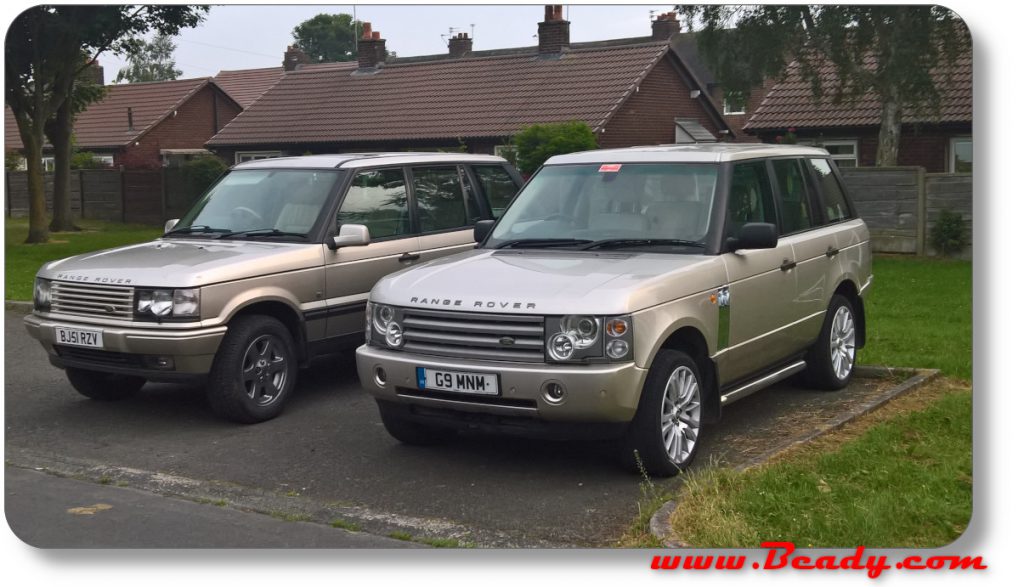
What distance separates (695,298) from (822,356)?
7.69 ft

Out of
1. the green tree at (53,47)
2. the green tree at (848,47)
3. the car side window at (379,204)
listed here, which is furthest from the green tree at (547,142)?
the car side window at (379,204)

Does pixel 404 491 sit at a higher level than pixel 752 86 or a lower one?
lower

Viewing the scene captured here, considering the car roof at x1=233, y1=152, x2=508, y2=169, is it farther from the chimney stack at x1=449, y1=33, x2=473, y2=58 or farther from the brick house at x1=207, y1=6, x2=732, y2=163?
the chimney stack at x1=449, y1=33, x2=473, y2=58

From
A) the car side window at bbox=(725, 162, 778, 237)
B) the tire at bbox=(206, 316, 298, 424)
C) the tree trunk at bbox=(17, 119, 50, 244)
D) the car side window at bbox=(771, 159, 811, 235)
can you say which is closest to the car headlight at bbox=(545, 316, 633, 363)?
the car side window at bbox=(725, 162, 778, 237)

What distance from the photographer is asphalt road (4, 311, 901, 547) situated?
5969 mm

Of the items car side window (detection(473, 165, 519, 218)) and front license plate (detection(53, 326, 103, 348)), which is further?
car side window (detection(473, 165, 519, 218))

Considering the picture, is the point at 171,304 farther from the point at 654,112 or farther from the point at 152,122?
the point at 152,122

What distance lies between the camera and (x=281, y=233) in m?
8.70

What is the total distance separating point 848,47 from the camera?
2220 cm

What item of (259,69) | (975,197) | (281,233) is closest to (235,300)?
(281,233)

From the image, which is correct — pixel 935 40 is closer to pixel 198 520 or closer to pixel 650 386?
pixel 650 386

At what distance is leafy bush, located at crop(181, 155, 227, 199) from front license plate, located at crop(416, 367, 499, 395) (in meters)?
27.5

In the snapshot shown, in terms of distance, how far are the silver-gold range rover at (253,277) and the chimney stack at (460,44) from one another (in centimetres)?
3087

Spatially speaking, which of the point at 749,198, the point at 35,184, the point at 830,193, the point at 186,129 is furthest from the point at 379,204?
the point at 186,129
